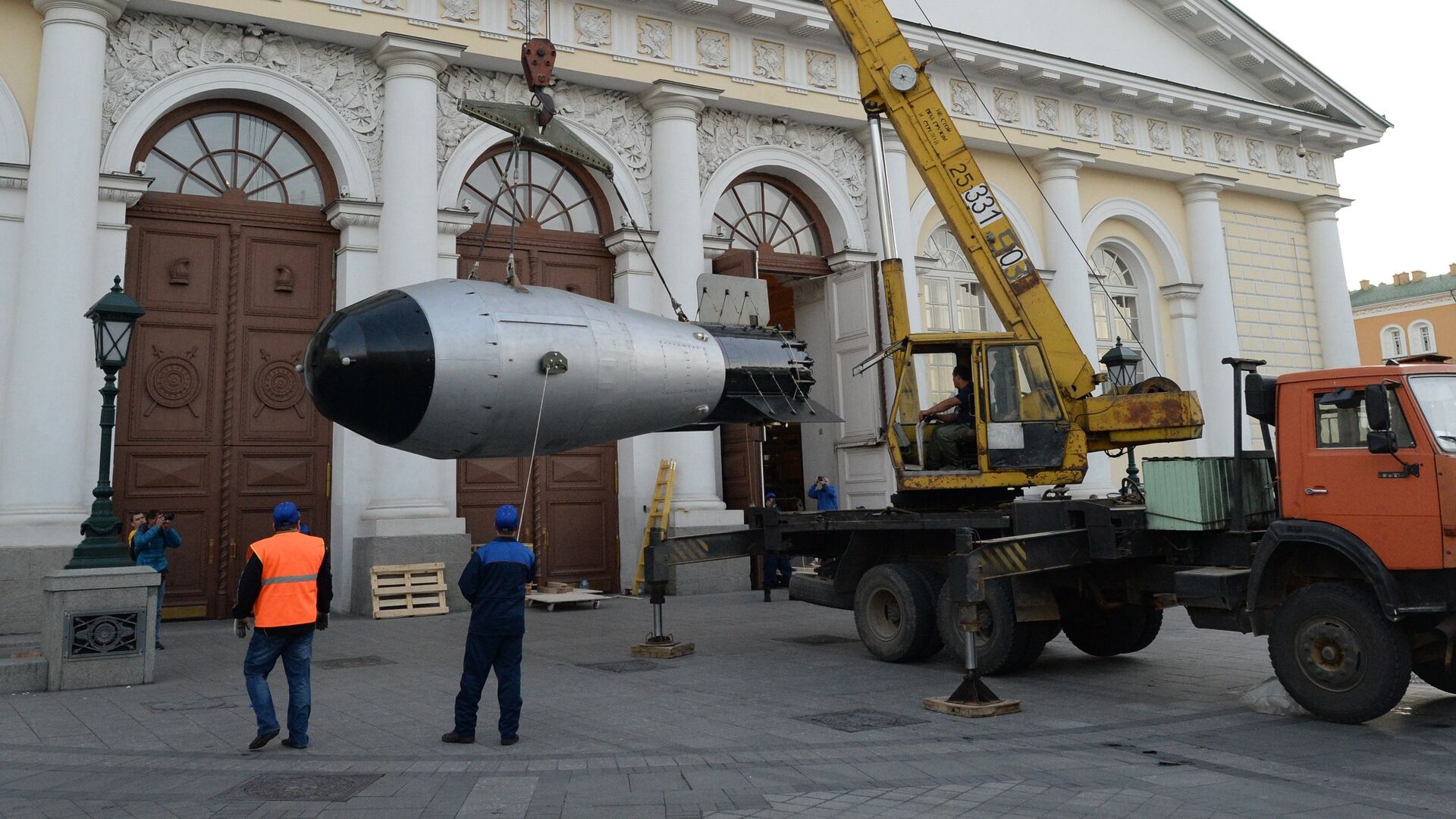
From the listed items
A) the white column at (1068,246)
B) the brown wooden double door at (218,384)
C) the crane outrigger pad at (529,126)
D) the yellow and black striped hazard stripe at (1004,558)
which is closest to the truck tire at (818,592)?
the yellow and black striped hazard stripe at (1004,558)

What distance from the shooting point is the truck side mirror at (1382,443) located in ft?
21.9

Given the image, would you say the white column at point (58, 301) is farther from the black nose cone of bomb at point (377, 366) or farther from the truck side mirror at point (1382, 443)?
the truck side mirror at point (1382, 443)

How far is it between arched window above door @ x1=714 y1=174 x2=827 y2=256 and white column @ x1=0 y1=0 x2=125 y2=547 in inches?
358

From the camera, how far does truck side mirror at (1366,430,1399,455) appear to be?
263 inches

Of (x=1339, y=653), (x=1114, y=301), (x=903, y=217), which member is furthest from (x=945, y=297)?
(x=1339, y=653)

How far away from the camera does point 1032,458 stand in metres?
9.28

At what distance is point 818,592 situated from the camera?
10562 millimetres

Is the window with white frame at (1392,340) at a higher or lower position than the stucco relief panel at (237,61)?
higher

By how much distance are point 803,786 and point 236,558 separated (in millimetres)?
10845

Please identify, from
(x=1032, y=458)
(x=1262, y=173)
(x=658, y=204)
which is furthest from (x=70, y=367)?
(x=1262, y=173)

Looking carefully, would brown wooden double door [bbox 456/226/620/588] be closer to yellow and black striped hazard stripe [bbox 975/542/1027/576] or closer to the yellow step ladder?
the yellow step ladder

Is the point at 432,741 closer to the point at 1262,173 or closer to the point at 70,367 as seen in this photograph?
the point at 70,367

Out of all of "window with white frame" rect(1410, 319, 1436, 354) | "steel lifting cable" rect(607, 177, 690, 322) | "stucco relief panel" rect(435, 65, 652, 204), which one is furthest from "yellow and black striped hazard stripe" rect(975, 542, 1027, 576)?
"window with white frame" rect(1410, 319, 1436, 354)

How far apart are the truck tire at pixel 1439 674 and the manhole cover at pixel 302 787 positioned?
702 centimetres
